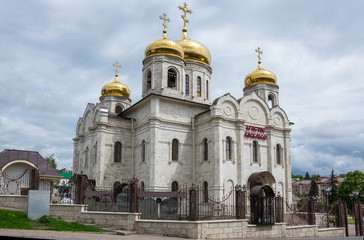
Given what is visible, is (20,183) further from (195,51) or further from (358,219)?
(358,219)

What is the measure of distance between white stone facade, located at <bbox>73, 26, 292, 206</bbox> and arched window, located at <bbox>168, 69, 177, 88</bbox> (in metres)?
0.24

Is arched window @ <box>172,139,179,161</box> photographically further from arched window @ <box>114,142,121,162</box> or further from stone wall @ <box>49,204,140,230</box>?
stone wall @ <box>49,204,140,230</box>

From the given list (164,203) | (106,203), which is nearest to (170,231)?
(164,203)

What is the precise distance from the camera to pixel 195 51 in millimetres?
28078

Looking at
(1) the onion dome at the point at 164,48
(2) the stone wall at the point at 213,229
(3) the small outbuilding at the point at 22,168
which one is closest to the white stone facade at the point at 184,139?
(1) the onion dome at the point at 164,48

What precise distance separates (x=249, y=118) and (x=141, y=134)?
788 cm

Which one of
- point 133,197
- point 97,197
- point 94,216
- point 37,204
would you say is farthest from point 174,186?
point 37,204

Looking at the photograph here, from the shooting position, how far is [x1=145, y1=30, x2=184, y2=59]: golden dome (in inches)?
1000

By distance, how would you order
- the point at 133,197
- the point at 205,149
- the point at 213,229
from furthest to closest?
1. the point at 205,149
2. the point at 133,197
3. the point at 213,229

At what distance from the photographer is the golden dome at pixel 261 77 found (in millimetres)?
29836

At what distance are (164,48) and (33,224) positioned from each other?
657 inches

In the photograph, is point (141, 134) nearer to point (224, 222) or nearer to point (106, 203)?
point (106, 203)

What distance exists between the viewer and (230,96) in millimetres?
23000

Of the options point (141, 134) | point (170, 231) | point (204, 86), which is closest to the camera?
point (170, 231)
